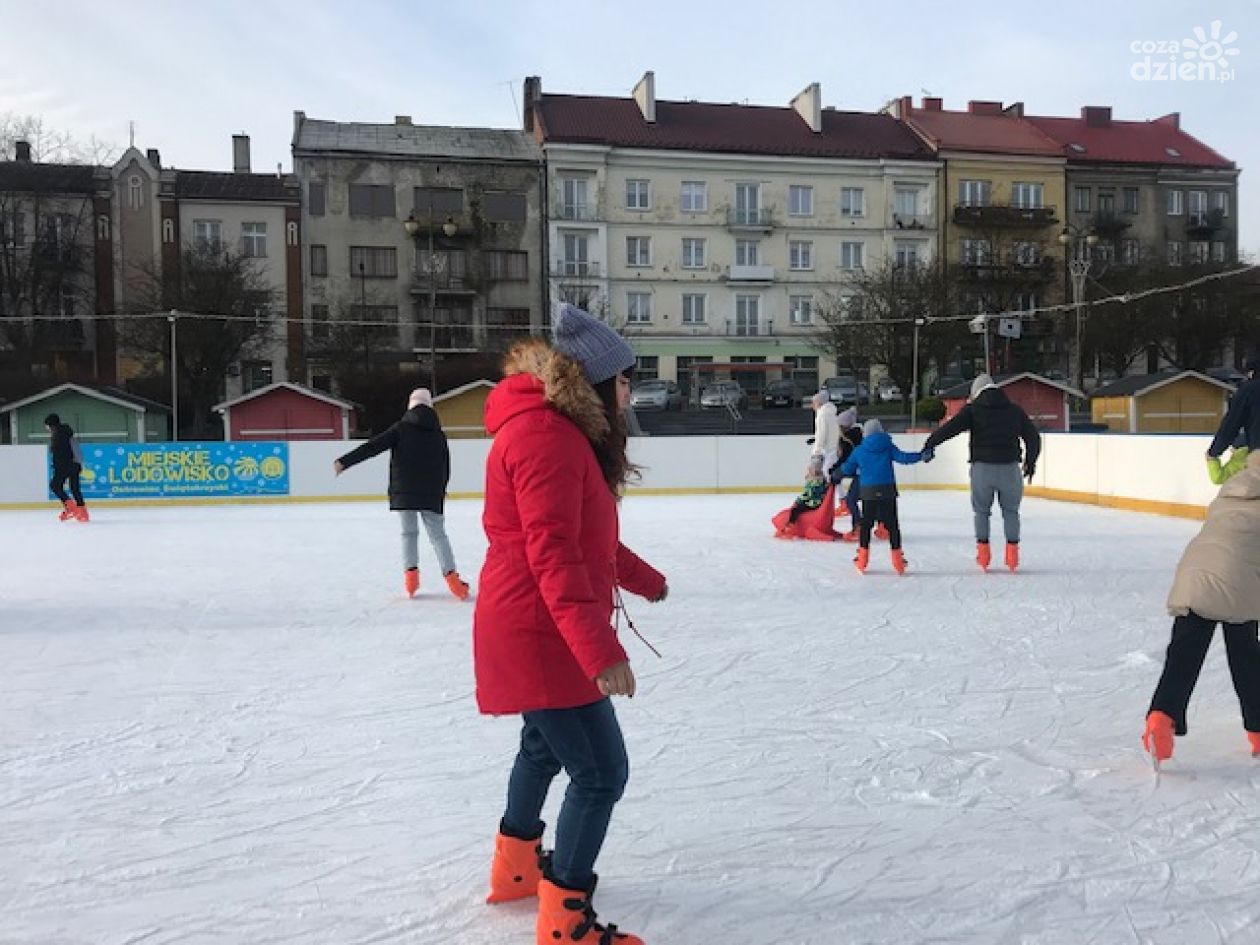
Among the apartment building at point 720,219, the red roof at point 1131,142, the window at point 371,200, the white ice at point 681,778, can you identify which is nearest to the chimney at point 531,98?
Result: the apartment building at point 720,219

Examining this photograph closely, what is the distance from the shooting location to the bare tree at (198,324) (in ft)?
103

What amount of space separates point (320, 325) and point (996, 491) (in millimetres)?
31523

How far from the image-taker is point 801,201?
4156 centimetres

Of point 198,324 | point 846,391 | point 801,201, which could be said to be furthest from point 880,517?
point 801,201

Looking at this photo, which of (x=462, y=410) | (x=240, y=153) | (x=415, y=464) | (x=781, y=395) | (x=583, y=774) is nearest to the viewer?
(x=583, y=774)

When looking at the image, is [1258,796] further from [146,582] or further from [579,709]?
[146,582]

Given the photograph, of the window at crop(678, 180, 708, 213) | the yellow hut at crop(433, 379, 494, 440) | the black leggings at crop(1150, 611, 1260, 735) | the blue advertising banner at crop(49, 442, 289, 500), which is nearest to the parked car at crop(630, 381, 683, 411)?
the yellow hut at crop(433, 379, 494, 440)

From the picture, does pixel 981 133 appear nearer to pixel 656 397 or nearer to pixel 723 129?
pixel 723 129

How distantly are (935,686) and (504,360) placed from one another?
2.97 metres

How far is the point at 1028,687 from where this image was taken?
4539 mm

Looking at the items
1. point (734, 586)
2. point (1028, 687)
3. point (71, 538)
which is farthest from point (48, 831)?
point (71, 538)

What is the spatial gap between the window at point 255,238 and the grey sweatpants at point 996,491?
3321 centimetres

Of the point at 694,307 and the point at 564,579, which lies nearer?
the point at 564,579

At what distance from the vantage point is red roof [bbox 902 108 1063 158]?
42812 mm
